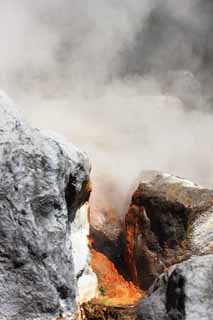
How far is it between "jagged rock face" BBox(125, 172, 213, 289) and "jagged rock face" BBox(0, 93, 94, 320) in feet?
10.00

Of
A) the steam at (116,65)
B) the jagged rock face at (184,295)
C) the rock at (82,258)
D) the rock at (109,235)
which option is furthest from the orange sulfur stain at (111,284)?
the steam at (116,65)

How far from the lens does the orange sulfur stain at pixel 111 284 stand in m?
7.10

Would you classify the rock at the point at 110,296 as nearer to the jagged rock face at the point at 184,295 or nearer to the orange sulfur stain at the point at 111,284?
the orange sulfur stain at the point at 111,284

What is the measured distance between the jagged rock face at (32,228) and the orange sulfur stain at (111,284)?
220 centimetres

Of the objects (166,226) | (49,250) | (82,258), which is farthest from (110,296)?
(49,250)

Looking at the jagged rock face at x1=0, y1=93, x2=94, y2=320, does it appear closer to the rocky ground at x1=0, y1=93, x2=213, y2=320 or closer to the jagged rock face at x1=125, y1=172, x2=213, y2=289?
the rocky ground at x1=0, y1=93, x2=213, y2=320

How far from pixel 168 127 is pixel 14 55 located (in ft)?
15.8

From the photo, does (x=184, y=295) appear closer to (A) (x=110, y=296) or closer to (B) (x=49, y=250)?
(B) (x=49, y=250)

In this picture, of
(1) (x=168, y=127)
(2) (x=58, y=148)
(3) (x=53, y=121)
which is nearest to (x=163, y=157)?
(1) (x=168, y=127)

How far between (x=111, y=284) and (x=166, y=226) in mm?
1074

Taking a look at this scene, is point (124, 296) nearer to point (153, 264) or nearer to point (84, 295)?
point (153, 264)

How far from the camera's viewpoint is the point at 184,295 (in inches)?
167

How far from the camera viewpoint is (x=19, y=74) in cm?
1611

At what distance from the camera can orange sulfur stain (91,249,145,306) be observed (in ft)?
23.3
